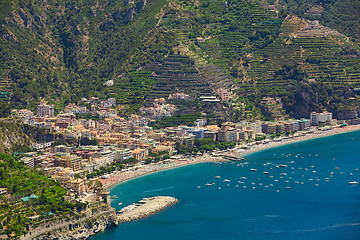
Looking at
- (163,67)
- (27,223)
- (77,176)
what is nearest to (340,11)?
(163,67)

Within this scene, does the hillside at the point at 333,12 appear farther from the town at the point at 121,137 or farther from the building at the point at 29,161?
the building at the point at 29,161

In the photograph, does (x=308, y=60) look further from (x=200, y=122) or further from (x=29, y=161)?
(x=29, y=161)

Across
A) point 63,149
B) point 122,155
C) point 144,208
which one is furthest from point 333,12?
point 144,208

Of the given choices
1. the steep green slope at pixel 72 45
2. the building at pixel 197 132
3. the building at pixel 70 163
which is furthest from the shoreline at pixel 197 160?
the steep green slope at pixel 72 45

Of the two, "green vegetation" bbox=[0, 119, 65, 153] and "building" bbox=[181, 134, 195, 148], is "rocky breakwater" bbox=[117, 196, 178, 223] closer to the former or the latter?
"green vegetation" bbox=[0, 119, 65, 153]

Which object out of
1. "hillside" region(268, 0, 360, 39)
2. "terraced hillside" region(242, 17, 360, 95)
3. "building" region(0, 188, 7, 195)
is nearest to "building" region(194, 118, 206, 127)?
"terraced hillside" region(242, 17, 360, 95)

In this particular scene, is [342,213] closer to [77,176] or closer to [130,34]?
[77,176]
